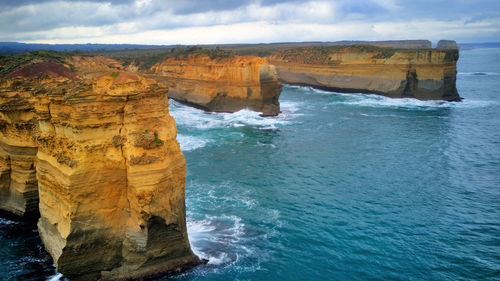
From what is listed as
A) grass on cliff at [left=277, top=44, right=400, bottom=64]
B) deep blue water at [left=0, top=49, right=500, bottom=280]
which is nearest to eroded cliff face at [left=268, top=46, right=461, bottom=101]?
grass on cliff at [left=277, top=44, right=400, bottom=64]

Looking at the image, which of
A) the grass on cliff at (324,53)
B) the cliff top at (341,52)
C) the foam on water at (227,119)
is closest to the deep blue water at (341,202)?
the foam on water at (227,119)

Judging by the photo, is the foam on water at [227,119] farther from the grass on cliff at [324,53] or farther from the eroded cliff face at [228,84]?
the grass on cliff at [324,53]

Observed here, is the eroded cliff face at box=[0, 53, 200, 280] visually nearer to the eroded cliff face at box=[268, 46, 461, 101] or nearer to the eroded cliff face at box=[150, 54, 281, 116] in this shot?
the eroded cliff face at box=[150, 54, 281, 116]

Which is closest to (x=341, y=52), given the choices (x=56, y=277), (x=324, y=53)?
(x=324, y=53)

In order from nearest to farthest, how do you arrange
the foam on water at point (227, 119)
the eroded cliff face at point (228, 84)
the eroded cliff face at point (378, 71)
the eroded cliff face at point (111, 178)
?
the eroded cliff face at point (111, 178)
the foam on water at point (227, 119)
the eroded cliff face at point (228, 84)
the eroded cliff face at point (378, 71)

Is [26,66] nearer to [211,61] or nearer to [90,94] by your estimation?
[90,94]

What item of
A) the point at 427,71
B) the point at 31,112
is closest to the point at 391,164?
the point at 31,112
